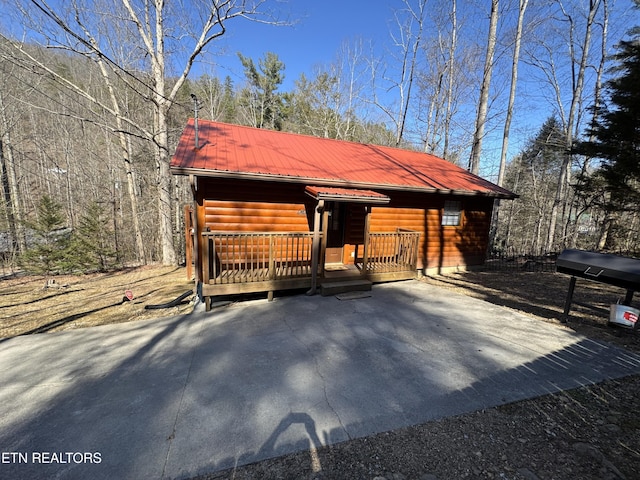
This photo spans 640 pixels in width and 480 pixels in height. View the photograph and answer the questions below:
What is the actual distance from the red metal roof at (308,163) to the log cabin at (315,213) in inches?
1.4

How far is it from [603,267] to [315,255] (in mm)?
4766

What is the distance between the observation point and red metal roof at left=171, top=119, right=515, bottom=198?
19.3 feet

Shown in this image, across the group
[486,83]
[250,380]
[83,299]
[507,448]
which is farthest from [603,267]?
[486,83]

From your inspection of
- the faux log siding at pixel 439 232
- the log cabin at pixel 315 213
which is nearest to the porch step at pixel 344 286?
the log cabin at pixel 315 213

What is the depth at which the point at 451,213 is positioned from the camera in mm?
8953

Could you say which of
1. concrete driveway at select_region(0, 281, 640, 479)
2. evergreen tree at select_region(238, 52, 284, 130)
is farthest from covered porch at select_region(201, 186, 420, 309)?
evergreen tree at select_region(238, 52, 284, 130)

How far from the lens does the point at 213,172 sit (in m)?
5.39

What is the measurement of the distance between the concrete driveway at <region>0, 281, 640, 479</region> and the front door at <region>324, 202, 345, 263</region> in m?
2.61

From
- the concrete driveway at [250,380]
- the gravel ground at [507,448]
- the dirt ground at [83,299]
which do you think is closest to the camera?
the gravel ground at [507,448]

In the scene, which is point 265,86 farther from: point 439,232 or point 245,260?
point 245,260

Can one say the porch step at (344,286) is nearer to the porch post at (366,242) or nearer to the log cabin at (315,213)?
the log cabin at (315,213)

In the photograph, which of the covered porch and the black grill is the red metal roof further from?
the black grill

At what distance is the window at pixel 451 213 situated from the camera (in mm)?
8844

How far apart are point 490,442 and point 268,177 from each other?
5345 mm
